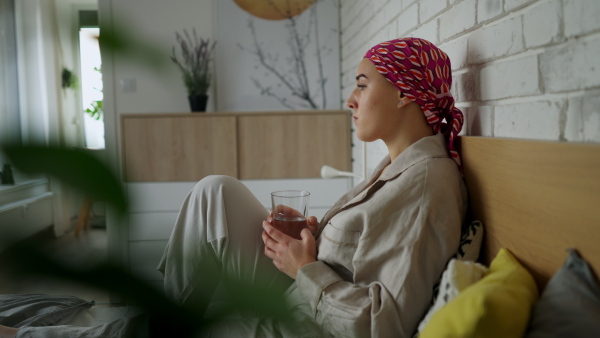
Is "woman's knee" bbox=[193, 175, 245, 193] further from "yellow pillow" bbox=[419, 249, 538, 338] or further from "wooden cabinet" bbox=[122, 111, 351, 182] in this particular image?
"wooden cabinet" bbox=[122, 111, 351, 182]

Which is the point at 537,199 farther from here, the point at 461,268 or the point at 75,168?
the point at 75,168

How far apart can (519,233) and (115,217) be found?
1014 millimetres

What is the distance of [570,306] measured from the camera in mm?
774

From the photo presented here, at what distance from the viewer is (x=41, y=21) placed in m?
0.23

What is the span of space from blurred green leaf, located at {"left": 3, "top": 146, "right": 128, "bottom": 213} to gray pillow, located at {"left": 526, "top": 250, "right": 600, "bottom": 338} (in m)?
0.69

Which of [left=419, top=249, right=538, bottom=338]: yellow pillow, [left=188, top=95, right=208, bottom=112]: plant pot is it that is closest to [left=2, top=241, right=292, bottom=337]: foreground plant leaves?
[left=419, top=249, right=538, bottom=338]: yellow pillow

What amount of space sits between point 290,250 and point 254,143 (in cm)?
224

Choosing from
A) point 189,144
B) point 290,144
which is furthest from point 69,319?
point 290,144

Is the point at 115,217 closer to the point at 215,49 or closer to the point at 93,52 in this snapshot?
the point at 93,52

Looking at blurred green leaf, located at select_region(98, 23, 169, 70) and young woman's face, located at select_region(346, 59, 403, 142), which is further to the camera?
young woman's face, located at select_region(346, 59, 403, 142)

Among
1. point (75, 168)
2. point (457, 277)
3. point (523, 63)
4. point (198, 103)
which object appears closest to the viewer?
point (75, 168)

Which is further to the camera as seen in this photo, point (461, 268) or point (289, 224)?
point (289, 224)

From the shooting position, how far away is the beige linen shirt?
1181 mm

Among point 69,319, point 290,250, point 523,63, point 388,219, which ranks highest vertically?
point 523,63
